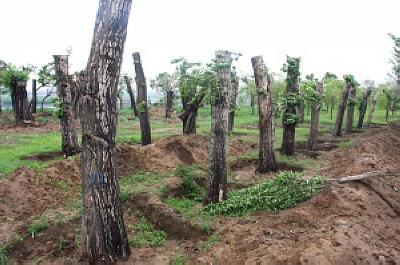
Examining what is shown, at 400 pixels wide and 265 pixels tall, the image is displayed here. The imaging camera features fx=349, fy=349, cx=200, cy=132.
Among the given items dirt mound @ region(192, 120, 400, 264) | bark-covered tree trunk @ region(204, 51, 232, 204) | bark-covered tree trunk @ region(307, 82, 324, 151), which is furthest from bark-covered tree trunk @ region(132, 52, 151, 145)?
dirt mound @ region(192, 120, 400, 264)

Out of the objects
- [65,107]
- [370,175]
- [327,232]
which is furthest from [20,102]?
[327,232]

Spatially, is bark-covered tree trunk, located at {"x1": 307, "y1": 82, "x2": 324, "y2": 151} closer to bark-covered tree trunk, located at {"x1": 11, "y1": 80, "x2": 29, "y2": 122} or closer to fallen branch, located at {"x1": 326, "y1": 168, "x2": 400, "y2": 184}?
fallen branch, located at {"x1": 326, "y1": 168, "x2": 400, "y2": 184}

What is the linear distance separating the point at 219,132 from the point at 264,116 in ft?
11.9

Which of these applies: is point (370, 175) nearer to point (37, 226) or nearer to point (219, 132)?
point (219, 132)

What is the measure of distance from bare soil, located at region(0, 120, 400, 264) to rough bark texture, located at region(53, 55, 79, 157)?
1626 mm

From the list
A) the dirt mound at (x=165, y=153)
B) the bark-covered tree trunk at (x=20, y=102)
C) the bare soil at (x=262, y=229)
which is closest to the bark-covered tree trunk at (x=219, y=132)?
the bare soil at (x=262, y=229)

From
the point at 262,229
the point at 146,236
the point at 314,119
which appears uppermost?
the point at 314,119

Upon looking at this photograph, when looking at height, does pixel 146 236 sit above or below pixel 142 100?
below

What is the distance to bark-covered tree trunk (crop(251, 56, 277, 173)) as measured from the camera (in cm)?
1077

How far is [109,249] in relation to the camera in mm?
5340

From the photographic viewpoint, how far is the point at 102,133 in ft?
16.6

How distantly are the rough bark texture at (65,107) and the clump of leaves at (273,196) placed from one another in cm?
586

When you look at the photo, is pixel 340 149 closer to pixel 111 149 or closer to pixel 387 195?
pixel 387 195

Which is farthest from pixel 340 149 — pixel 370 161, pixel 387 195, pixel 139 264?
pixel 139 264
